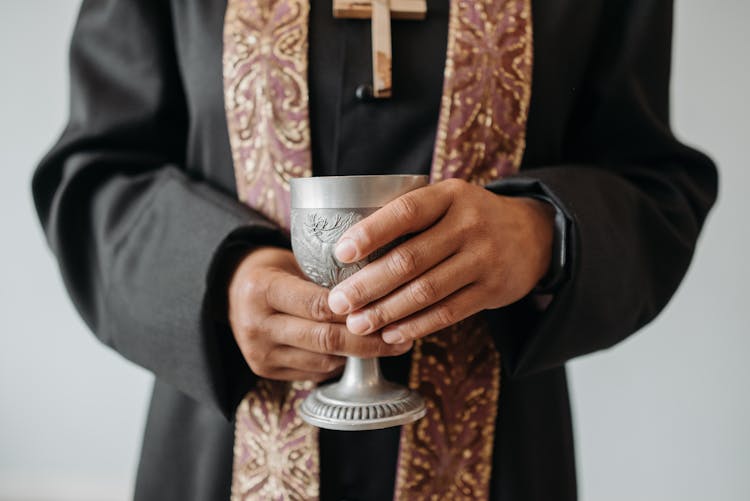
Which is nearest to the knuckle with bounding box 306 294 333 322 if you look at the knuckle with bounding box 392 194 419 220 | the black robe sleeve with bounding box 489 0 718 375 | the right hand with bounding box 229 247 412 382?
the right hand with bounding box 229 247 412 382

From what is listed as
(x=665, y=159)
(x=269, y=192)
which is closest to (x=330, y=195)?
(x=269, y=192)

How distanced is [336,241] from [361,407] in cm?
17

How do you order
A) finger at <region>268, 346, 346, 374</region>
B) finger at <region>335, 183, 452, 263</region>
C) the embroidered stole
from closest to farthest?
finger at <region>335, 183, 452, 263</region>, finger at <region>268, 346, 346, 374</region>, the embroidered stole

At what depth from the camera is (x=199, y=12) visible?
0.69 meters

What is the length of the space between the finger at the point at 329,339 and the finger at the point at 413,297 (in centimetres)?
2

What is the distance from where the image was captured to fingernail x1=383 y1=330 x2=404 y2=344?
50cm

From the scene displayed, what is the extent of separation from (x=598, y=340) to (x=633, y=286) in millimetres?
78

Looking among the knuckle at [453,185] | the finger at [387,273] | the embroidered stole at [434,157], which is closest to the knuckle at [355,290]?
the finger at [387,273]

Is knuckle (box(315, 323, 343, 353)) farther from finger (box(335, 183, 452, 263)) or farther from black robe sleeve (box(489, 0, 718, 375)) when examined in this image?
black robe sleeve (box(489, 0, 718, 375))

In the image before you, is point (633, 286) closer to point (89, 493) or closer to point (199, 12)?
point (199, 12)

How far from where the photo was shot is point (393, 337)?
500 millimetres

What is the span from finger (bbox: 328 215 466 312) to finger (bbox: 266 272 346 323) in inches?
1.2

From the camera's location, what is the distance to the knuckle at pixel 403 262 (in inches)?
18.2

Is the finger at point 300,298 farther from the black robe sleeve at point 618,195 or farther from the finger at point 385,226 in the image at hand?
the black robe sleeve at point 618,195
